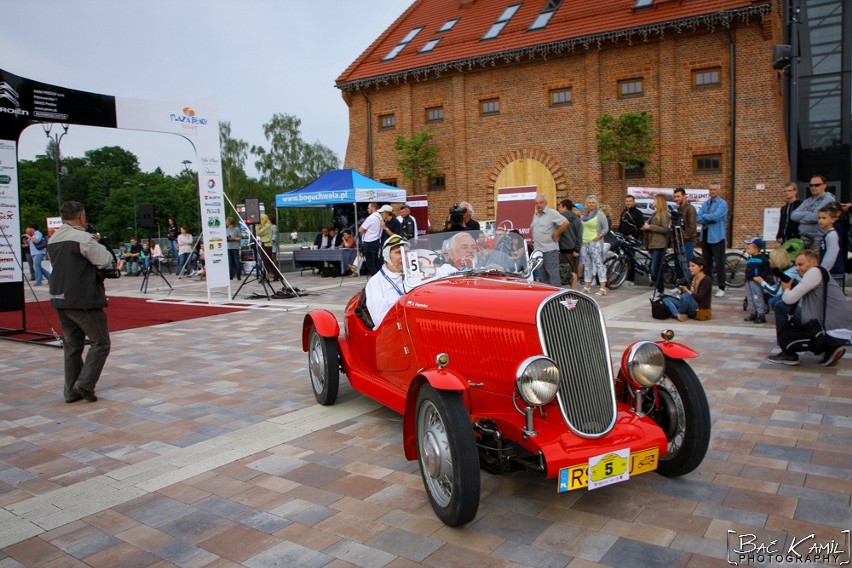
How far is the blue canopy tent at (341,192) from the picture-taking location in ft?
61.7

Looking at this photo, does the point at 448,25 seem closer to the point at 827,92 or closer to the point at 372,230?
the point at 827,92

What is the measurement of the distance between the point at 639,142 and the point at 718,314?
13.7 m

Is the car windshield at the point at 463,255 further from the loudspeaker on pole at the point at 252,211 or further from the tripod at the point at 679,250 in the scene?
the loudspeaker on pole at the point at 252,211

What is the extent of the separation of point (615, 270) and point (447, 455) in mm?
10044

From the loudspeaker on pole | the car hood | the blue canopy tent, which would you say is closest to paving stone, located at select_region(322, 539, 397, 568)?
the car hood

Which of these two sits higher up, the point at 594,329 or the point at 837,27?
the point at 837,27

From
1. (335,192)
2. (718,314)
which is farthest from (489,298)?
(335,192)

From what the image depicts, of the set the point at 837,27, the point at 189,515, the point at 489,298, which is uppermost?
the point at 837,27

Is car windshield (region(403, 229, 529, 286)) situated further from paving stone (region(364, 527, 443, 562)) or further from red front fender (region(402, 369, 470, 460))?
paving stone (region(364, 527, 443, 562))

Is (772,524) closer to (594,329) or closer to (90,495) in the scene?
(594,329)

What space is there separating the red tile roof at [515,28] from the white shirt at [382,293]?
19384 mm

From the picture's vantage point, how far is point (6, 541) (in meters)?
3.28

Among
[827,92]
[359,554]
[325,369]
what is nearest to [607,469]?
[359,554]

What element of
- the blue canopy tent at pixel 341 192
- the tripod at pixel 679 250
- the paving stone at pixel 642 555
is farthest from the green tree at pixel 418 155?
the paving stone at pixel 642 555
